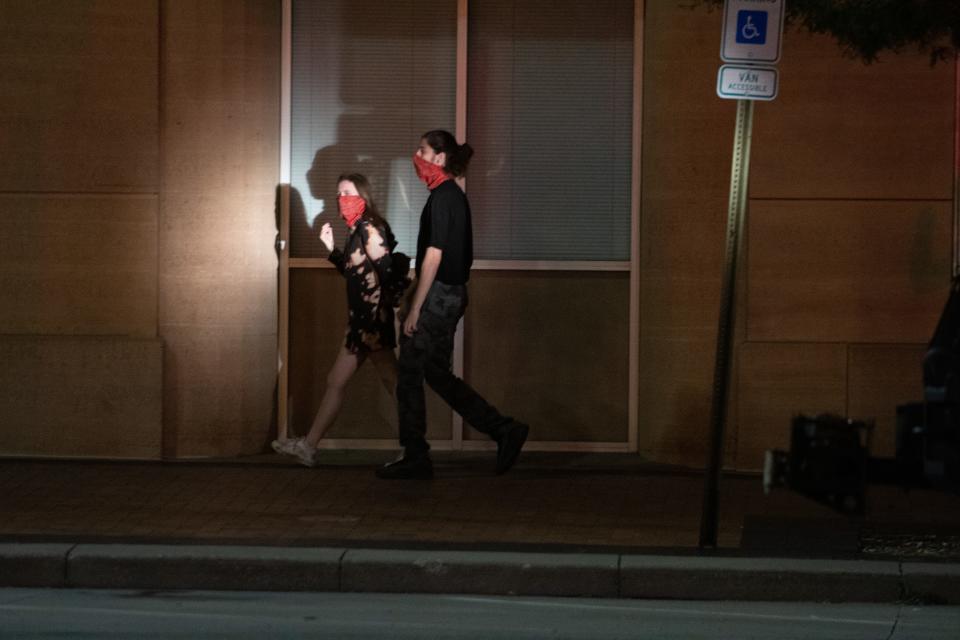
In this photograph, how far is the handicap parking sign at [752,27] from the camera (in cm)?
840

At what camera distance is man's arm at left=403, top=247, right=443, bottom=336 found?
33.9ft

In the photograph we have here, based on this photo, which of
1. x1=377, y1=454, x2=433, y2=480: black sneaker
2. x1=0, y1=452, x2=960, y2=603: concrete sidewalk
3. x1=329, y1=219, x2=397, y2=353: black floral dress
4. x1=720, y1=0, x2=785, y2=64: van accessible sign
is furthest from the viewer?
x1=329, y1=219, x2=397, y2=353: black floral dress

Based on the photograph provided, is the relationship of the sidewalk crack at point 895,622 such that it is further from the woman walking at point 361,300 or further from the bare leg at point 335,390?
the bare leg at point 335,390

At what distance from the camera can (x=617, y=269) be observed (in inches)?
464

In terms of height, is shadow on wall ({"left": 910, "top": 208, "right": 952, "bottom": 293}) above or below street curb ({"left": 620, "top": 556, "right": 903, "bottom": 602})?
above

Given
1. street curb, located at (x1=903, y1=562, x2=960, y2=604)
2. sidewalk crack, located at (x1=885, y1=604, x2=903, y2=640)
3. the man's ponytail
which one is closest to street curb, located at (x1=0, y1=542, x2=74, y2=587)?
the man's ponytail

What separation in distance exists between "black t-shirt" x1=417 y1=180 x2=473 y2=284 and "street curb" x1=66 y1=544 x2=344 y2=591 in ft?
8.71

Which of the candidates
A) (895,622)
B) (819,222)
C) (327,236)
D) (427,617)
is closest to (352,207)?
(327,236)

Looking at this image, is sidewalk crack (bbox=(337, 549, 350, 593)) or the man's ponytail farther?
the man's ponytail

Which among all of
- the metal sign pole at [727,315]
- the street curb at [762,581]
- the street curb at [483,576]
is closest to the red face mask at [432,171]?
the metal sign pole at [727,315]

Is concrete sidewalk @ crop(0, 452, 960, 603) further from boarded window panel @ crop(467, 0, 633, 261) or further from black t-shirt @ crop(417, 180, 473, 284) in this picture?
boarded window panel @ crop(467, 0, 633, 261)

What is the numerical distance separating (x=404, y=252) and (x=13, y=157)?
2.57 metres

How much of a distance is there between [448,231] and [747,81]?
2520mm

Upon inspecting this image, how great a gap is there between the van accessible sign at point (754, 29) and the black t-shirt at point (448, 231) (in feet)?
8.10
